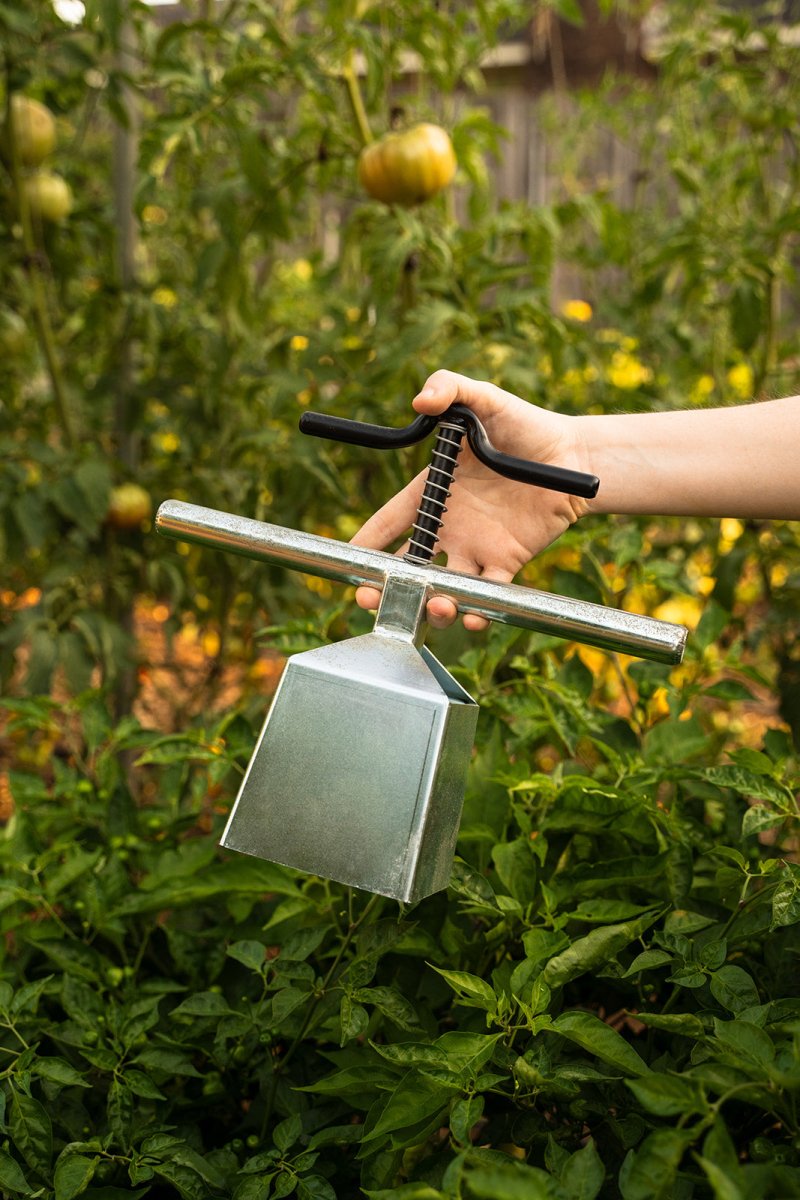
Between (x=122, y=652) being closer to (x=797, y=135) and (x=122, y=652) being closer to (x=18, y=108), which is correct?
(x=18, y=108)

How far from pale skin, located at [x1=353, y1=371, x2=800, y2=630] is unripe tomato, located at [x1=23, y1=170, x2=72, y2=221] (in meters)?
1.23

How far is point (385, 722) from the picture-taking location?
0.66m

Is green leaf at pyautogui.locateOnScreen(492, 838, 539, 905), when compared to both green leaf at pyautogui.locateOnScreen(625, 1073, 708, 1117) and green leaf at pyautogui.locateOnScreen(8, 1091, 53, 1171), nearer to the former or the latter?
green leaf at pyautogui.locateOnScreen(625, 1073, 708, 1117)

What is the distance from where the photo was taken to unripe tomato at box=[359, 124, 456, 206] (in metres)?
1.51

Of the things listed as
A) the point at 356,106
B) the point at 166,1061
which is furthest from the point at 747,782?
the point at 356,106

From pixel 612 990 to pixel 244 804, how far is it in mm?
415

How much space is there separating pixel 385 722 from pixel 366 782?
4 centimetres

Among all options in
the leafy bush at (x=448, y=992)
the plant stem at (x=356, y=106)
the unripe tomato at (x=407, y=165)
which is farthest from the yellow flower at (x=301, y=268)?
the leafy bush at (x=448, y=992)

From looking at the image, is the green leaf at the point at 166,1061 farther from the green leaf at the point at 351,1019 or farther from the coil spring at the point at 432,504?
the coil spring at the point at 432,504

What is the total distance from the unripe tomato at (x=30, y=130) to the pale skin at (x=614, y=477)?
1246 mm

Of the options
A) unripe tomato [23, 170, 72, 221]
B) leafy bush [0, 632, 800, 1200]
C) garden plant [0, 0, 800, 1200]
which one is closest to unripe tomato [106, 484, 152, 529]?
garden plant [0, 0, 800, 1200]

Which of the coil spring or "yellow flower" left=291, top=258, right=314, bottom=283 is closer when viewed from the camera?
the coil spring

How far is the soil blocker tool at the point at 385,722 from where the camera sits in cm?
65

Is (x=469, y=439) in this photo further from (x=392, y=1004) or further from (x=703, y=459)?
(x=392, y=1004)
